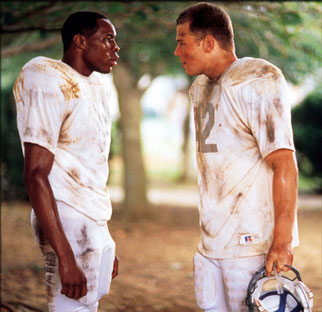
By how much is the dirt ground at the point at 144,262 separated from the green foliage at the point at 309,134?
2489mm

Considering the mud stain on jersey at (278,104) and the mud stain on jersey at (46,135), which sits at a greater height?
the mud stain on jersey at (278,104)

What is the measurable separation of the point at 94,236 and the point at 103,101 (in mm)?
713

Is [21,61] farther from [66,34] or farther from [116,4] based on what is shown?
[66,34]

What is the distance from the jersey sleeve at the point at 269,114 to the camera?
2488 mm

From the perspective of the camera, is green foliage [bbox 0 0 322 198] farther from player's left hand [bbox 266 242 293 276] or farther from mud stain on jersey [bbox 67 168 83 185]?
player's left hand [bbox 266 242 293 276]

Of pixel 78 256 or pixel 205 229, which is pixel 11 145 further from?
pixel 205 229

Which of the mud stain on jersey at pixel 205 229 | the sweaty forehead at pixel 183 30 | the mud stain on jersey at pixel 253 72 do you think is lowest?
the mud stain on jersey at pixel 205 229

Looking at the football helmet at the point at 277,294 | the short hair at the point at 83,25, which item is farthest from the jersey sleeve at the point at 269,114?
the short hair at the point at 83,25

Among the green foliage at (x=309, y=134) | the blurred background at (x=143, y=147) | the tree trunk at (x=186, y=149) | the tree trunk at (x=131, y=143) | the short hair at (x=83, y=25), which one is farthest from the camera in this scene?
the tree trunk at (x=186, y=149)

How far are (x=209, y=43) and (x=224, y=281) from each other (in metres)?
1.17

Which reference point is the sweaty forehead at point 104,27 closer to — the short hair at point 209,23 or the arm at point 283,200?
the short hair at point 209,23

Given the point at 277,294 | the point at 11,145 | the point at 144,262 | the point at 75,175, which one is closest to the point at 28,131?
the point at 75,175

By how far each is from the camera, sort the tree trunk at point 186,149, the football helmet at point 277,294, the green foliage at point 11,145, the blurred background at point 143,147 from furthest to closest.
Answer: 1. the tree trunk at point 186,149
2. the green foliage at point 11,145
3. the blurred background at point 143,147
4. the football helmet at point 277,294

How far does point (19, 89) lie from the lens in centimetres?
265
